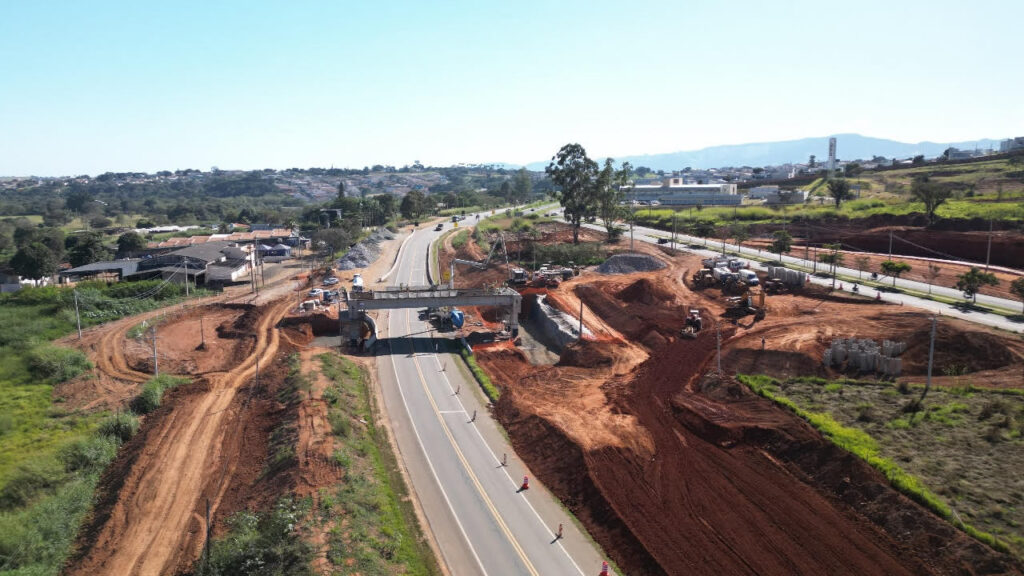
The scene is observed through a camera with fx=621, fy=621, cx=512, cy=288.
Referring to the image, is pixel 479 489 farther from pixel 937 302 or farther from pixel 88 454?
pixel 937 302

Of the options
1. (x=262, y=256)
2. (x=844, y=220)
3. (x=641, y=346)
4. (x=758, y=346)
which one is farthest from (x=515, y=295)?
(x=844, y=220)

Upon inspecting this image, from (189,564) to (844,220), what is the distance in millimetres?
117336

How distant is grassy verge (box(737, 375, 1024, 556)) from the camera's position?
2647 cm

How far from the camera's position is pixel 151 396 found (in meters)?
46.7

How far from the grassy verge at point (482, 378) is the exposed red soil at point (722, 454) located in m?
1.14

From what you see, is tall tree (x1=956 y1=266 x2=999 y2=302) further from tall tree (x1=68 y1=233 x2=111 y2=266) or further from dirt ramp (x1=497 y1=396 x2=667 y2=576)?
tall tree (x1=68 y1=233 x2=111 y2=266)

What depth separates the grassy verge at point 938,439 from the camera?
86.8ft

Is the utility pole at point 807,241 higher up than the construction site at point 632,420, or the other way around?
the utility pole at point 807,241

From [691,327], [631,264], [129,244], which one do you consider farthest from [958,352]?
[129,244]

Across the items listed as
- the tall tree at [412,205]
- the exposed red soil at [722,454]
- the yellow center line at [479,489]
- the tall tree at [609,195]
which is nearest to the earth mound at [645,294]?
the exposed red soil at [722,454]

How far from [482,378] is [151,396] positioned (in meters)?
25.0

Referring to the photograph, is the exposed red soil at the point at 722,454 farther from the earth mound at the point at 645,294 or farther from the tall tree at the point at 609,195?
the tall tree at the point at 609,195

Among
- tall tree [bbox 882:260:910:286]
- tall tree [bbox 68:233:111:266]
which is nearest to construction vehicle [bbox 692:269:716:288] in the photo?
tall tree [bbox 882:260:910:286]

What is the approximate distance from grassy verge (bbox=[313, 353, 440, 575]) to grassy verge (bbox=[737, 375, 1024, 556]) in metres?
22.2
